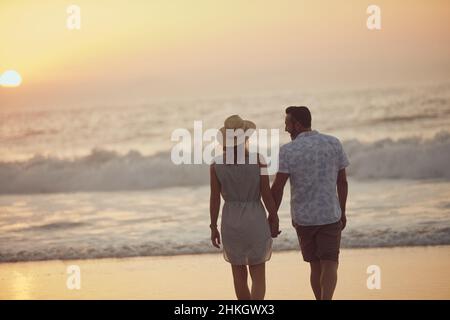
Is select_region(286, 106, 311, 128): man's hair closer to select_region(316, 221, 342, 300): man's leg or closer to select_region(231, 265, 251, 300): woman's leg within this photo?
select_region(316, 221, 342, 300): man's leg

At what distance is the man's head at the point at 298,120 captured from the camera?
515cm

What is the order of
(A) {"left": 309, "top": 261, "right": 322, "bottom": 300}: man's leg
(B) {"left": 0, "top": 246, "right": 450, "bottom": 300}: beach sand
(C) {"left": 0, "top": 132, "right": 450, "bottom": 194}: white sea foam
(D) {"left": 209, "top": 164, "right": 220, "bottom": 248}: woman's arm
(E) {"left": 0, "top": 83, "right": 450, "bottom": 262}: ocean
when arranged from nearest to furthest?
(D) {"left": 209, "top": 164, "right": 220, "bottom": 248}: woman's arm < (A) {"left": 309, "top": 261, "right": 322, "bottom": 300}: man's leg < (B) {"left": 0, "top": 246, "right": 450, "bottom": 300}: beach sand < (E) {"left": 0, "top": 83, "right": 450, "bottom": 262}: ocean < (C) {"left": 0, "top": 132, "right": 450, "bottom": 194}: white sea foam

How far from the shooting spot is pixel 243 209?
5227mm

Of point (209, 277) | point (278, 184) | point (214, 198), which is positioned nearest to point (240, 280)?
point (214, 198)

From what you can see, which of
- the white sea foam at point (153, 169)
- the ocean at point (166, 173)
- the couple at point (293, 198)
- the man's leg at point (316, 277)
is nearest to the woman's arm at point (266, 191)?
the couple at point (293, 198)

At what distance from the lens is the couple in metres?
5.12

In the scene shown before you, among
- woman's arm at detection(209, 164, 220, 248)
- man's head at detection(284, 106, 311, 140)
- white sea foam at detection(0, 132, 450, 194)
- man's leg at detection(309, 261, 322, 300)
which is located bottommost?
white sea foam at detection(0, 132, 450, 194)

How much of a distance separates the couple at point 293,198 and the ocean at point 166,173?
3663 mm

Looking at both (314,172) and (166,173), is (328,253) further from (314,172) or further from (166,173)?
(166,173)

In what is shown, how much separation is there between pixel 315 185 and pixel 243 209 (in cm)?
46

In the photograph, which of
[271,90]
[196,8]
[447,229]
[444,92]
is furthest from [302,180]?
[271,90]

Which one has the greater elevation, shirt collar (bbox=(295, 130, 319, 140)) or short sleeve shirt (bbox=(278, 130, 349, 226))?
shirt collar (bbox=(295, 130, 319, 140))

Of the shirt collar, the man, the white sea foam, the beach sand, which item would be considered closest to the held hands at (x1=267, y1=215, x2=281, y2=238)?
the man

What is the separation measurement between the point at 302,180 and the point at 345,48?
23309 mm
